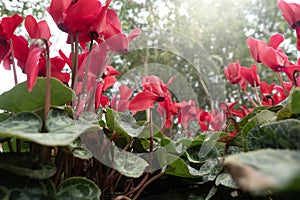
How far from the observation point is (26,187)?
0.40 m

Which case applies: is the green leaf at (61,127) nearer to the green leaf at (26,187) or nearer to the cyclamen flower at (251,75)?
the green leaf at (26,187)

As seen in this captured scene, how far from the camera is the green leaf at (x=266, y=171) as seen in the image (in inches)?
7.2

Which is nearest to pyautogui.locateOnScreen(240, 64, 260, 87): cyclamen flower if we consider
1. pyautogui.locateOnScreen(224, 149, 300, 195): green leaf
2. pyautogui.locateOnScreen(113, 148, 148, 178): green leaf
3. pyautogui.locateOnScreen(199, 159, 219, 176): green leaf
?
pyautogui.locateOnScreen(199, 159, 219, 176): green leaf

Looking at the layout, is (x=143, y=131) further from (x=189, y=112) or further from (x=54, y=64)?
(x=189, y=112)

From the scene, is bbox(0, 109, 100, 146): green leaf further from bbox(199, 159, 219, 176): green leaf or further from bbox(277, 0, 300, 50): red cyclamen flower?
bbox(277, 0, 300, 50): red cyclamen flower

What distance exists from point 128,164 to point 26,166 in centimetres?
18

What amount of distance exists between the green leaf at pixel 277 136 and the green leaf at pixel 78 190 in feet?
0.70

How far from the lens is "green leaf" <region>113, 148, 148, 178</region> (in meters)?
0.52

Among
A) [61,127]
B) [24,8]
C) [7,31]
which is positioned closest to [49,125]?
[61,127]

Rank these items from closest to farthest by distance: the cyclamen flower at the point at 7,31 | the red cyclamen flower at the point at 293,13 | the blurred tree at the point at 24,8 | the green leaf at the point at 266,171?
the green leaf at the point at 266,171 → the cyclamen flower at the point at 7,31 → the red cyclamen flower at the point at 293,13 → the blurred tree at the point at 24,8

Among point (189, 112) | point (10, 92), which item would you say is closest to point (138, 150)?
point (10, 92)

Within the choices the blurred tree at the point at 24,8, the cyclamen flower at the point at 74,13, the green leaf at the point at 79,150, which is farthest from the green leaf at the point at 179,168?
the blurred tree at the point at 24,8

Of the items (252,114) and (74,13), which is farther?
(252,114)

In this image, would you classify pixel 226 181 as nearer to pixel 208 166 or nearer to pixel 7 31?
pixel 208 166
